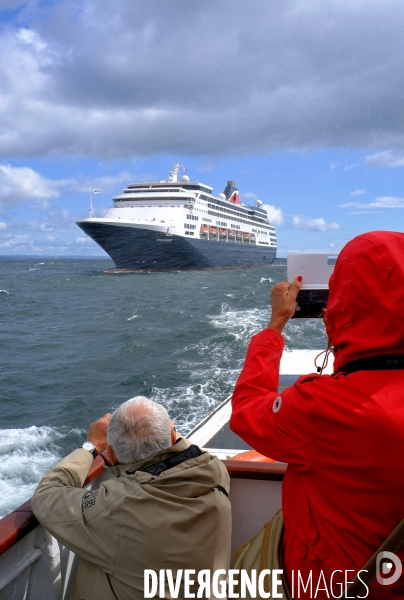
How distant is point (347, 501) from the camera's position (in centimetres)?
89

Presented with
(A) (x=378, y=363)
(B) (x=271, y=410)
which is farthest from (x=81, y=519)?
→ (A) (x=378, y=363)

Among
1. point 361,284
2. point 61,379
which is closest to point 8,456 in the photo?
point 61,379

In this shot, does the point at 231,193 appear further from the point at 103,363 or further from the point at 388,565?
the point at 388,565

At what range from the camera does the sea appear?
6.50 metres

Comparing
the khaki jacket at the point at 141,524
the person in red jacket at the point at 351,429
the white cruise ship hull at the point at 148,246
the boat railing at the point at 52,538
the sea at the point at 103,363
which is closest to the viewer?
the person in red jacket at the point at 351,429

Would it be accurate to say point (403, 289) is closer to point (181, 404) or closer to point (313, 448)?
point (313, 448)

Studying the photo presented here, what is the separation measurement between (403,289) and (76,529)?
3.63ft

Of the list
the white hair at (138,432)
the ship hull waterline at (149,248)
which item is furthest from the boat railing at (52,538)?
the ship hull waterline at (149,248)

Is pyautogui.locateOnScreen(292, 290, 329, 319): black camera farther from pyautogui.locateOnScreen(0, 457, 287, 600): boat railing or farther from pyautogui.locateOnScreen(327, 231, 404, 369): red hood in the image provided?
pyautogui.locateOnScreen(0, 457, 287, 600): boat railing

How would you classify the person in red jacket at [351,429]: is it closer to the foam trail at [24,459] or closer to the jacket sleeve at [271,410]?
the jacket sleeve at [271,410]

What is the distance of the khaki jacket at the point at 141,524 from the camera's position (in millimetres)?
1300

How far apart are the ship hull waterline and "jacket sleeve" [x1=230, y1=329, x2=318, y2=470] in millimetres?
35849

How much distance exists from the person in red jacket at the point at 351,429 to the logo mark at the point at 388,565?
2 cm

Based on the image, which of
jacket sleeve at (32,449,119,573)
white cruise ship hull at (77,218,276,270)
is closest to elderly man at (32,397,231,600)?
jacket sleeve at (32,449,119,573)
